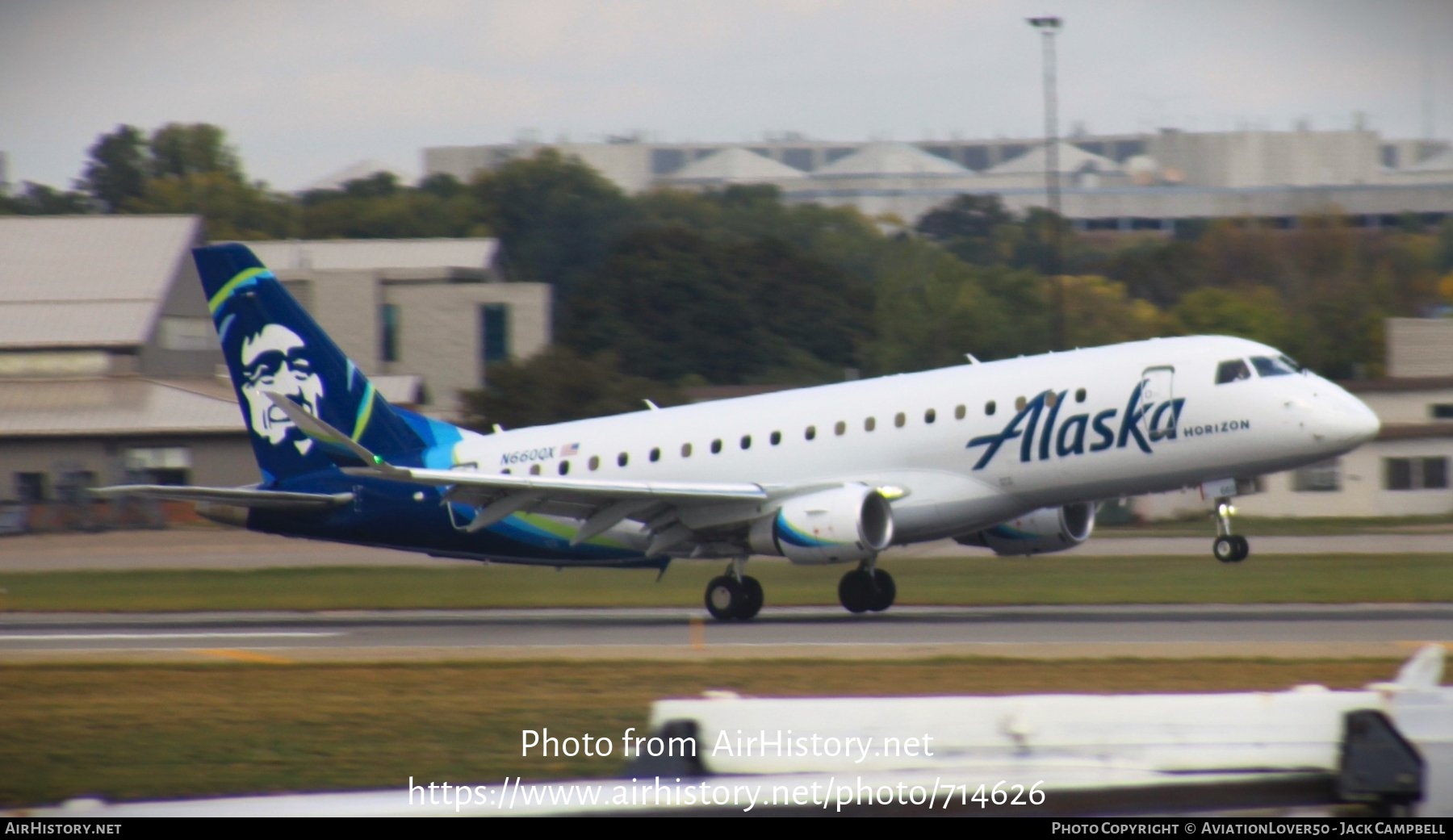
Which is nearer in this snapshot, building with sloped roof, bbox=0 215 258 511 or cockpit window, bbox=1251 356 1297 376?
cockpit window, bbox=1251 356 1297 376

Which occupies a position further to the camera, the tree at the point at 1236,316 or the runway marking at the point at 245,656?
the tree at the point at 1236,316

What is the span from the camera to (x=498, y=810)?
28.2 ft

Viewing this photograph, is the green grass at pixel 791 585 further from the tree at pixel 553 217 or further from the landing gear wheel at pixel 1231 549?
the tree at pixel 553 217

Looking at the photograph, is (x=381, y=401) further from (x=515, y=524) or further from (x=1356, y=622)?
(x=1356, y=622)

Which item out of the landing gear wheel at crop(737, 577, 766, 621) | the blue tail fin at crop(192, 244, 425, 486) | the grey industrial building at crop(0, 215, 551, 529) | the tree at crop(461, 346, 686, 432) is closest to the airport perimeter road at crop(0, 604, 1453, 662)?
the landing gear wheel at crop(737, 577, 766, 621)

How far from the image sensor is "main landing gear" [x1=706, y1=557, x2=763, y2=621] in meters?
24.8

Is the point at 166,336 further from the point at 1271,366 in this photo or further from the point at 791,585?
the point at 1271,366

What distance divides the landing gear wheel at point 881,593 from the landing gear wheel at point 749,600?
74.6 inches

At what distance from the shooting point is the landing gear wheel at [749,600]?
2481 centimetres

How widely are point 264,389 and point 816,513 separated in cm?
972

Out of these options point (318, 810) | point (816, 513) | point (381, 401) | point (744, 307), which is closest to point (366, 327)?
point (744, 307)

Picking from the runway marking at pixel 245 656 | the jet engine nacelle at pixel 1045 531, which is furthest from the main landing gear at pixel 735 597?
the runway marking at pixel 245 656

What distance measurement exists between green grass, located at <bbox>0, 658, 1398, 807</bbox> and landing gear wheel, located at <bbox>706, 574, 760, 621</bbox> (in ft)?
17.9

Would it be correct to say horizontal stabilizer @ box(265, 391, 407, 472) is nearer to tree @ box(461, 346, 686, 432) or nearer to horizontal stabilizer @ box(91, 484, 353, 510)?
horizontal stabilizer @ box(91, 484, 353, 510)
